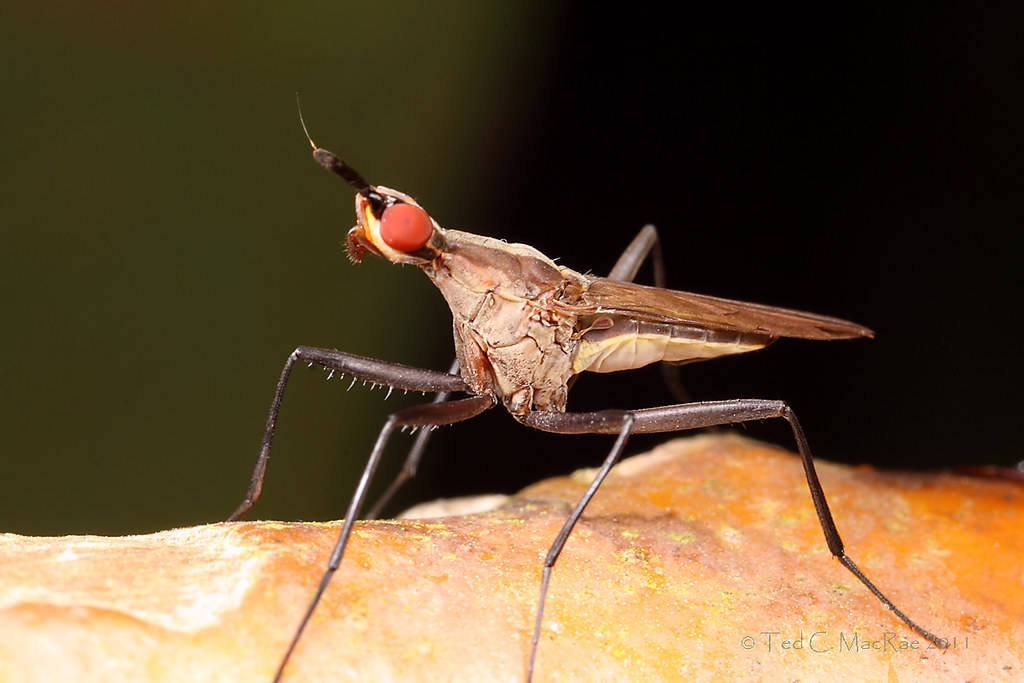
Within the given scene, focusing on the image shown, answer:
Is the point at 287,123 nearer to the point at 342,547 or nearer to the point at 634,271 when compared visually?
the point at 634,271

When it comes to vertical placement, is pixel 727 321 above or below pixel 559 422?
above

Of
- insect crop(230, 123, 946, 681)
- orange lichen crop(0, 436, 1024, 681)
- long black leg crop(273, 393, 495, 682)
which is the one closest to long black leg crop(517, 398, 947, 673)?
insect crop(230, 123, 946, 681)

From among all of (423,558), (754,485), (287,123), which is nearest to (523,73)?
(287,123)

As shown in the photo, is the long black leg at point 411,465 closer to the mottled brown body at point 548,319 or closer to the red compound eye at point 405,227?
the mottled brown body at point 548,319

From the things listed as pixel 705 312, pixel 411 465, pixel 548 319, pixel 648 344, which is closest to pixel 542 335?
pixel 548 319

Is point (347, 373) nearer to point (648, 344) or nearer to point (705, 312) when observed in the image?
point (648, 344)

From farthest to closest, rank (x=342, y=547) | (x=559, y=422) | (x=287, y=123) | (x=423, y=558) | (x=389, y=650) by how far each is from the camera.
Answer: (x=287, y=123)
(x=559, y=422)
(x=423, y=558)
(x=342, y=547)
(x=389, y=650)

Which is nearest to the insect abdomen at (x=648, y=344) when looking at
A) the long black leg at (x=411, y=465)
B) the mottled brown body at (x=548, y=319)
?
the mottled brown body at (x=548, y=319)
